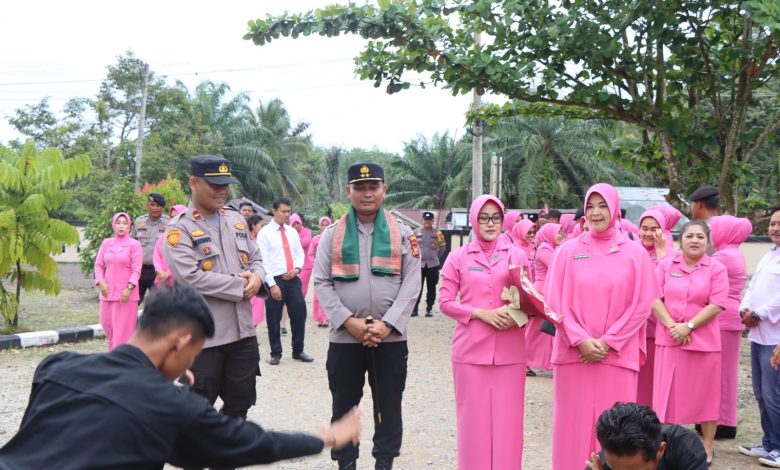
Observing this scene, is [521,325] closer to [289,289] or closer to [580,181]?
[289,289]

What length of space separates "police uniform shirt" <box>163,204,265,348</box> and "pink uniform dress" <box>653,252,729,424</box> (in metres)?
3.26

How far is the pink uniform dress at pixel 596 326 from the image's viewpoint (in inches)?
198

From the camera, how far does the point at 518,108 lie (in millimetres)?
10461

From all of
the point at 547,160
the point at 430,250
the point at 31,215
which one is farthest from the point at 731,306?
the point at 547,160

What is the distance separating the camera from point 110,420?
7.77 feet

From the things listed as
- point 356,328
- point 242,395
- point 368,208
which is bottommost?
point 242,395

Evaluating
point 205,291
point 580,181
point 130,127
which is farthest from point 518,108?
point 130,127

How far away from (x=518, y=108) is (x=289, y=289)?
155 inches

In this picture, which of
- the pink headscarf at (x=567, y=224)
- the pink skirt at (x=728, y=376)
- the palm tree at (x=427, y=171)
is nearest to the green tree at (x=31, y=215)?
the pink headscarf at (x=567, y=224)

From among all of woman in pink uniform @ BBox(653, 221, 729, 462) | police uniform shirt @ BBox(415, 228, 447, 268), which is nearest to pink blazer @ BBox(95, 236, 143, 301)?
woman in pink uniform @ BBox(653, 221, 729, 462)

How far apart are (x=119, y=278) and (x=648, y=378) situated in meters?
6.10

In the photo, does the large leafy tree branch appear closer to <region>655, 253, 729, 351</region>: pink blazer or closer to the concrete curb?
<region>655, 253, 729, 351</region>: pink blazer

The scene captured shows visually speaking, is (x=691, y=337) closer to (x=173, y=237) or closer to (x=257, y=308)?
(x=173, y=237)

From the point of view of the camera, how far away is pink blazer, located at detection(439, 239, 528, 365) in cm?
521
